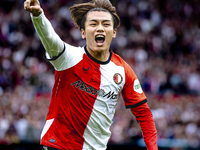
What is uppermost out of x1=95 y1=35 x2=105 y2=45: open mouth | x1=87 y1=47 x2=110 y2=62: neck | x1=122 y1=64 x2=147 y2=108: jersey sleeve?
x1=95 y1=35 x2=105 y2=45: open mouth

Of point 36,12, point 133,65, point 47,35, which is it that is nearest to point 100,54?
point 47,35

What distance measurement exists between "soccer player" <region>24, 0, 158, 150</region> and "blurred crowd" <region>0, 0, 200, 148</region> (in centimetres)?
477

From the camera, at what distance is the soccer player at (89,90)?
356 centimetres

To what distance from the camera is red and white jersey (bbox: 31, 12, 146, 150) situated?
355cm

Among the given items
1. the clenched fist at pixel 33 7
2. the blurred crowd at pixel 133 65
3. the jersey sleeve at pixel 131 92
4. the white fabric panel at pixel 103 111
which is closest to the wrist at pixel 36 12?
the clenched fist at pixel 33 7

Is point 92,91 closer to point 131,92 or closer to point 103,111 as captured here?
point 103,111

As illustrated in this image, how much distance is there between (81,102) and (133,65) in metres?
8.34

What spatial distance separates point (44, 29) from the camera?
2943 millimetres

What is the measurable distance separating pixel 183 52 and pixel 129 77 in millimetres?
9680

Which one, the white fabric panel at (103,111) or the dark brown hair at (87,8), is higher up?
the dark brown hair at (87,8)

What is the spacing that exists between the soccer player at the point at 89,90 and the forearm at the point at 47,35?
171mm

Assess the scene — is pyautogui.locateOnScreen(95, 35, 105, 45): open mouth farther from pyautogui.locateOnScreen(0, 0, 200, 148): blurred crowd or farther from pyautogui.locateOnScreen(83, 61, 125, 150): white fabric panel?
pyautogui.locateOnScreen(0, 0, 200, 148): blurred crowd

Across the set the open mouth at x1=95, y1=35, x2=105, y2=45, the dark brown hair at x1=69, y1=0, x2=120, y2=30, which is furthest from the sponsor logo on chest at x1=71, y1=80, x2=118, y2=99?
the dark brown hair at x1=69, y1=0, x2=120, y2=30

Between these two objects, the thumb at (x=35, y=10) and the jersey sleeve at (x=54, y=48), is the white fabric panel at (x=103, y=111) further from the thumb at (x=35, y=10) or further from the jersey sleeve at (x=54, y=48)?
the thumb at (x=35, y=10)
